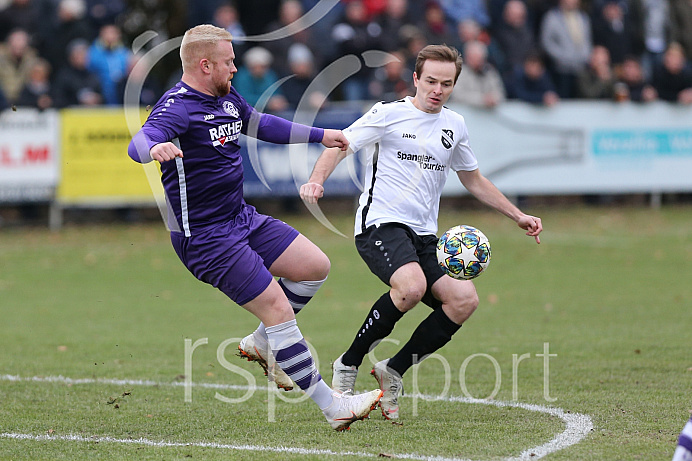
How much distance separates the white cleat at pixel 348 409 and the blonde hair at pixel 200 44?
2152mm

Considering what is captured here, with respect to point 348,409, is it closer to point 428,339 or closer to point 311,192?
point 428,339

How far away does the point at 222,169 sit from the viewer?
605cm

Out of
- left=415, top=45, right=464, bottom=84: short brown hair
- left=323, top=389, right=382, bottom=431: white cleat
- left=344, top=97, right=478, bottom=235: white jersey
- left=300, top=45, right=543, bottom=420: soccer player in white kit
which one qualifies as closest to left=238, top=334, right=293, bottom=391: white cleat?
left=300, top=45, right=543, bottom=420: soccer player in white kit

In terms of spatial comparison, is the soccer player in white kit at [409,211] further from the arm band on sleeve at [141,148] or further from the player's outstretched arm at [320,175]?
the arm band on sleeve at [141,148]

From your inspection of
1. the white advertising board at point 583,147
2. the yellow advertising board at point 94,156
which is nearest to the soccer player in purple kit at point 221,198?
the yellow advertising board at point 94,156

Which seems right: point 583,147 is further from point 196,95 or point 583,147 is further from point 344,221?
point 196,95

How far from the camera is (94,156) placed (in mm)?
15695

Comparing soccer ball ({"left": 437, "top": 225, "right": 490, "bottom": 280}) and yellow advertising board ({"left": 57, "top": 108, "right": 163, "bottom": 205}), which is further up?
yellow advertising board ({"left": 57, "top": 108, "right": 163, "bottom": 205})

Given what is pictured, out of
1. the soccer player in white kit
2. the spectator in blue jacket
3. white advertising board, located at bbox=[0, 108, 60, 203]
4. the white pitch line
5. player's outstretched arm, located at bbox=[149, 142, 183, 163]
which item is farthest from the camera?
the spectator in blue jacket

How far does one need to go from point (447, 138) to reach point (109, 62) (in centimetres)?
1116

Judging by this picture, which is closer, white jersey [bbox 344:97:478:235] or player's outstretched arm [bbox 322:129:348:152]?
player's outstretched arm [bbox 322:129:348:152]

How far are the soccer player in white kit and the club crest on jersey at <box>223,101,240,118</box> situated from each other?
2.11 ft

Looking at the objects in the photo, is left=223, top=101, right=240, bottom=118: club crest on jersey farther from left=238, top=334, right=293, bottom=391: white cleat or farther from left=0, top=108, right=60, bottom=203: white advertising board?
left=0, top=108, right=60, bottom=203: white advertising board

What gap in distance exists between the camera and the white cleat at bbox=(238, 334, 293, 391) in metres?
6.67
